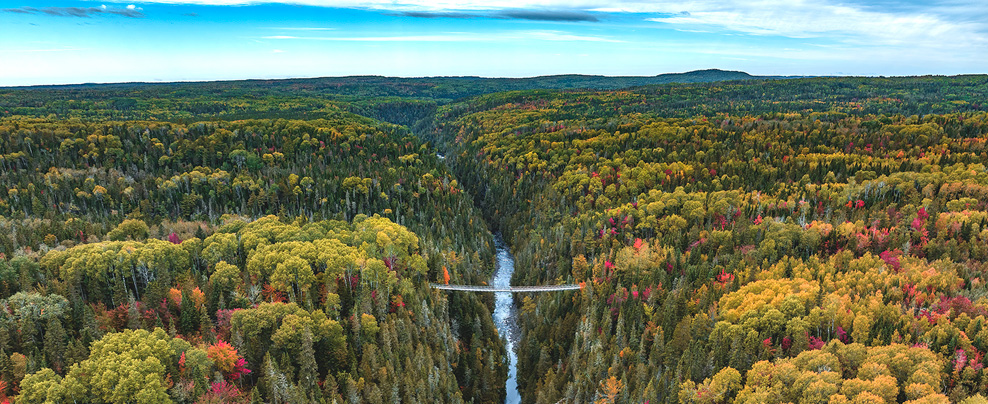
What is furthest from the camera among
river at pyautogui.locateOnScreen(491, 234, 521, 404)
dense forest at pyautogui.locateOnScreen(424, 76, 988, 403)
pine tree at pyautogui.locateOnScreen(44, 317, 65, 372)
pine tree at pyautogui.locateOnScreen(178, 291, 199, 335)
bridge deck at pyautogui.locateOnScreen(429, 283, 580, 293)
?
bridge deck at pyautogui.locateOnScreen(429, 283, 580, 293)

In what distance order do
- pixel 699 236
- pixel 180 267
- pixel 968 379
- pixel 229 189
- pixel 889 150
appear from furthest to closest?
pixel 889 150 < pixel 229 189 < pixel 699 236 < pixel 180 267 < pixel 968 379

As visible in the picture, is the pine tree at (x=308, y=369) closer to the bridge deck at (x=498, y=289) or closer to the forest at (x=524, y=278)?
the forest at (x=524, y=278)

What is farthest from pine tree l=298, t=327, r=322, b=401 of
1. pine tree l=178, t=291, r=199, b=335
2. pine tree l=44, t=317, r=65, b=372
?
pine tree l=44, t=317, r=65, b=372

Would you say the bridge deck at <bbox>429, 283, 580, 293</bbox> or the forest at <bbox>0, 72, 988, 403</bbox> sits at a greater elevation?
the forest at <bbox>0, 72, 988, 403</bbox>

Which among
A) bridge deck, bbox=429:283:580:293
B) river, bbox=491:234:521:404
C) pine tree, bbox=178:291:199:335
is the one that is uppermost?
pine tree, bbox=178:291:199:335

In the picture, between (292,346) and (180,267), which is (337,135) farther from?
(292,346)

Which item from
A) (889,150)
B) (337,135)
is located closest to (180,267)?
(337,135)

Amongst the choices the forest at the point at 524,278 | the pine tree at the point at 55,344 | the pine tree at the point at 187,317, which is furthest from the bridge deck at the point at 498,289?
the pine tree at the point at 55,344

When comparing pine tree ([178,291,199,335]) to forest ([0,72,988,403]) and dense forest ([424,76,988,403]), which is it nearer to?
forest ([0,72,988,403])
